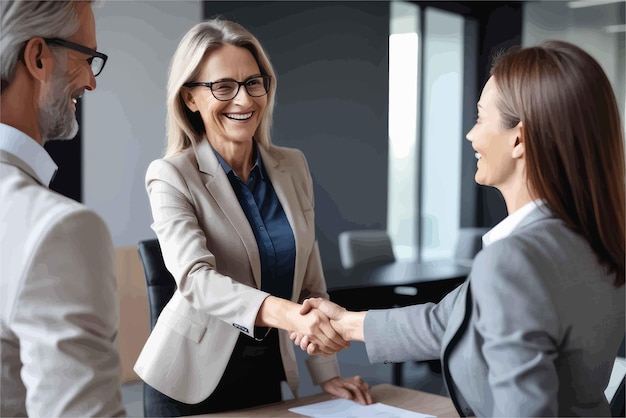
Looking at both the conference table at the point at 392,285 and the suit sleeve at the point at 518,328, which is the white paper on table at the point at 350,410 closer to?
the suit sleeve at the point at 518,328

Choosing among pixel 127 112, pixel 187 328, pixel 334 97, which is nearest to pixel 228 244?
pixel 187 328

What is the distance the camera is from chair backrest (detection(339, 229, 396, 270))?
5047 millimetres

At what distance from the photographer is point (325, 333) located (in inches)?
76.4

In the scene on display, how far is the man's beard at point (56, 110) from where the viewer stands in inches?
42.8

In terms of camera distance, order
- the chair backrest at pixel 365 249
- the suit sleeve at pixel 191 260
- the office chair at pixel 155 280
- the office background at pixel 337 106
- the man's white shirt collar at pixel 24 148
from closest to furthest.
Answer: the man's white shirt collar at pixel 24 148, the suit sleeve at pixel 191 260, the office chair at pixel 155 280, the chair backrest at pixel 365 249, the office background at pixel 337 106

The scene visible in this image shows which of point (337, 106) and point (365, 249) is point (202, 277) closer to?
point (365, 249)

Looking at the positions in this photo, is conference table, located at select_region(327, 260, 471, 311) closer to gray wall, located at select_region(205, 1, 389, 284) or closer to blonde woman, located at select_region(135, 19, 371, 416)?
blonde woman, located at select_region(135, 19, 371, 416)

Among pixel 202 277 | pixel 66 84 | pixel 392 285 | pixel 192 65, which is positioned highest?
pixel 192 65

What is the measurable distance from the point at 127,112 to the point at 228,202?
351 cm

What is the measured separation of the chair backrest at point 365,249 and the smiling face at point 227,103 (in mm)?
2919

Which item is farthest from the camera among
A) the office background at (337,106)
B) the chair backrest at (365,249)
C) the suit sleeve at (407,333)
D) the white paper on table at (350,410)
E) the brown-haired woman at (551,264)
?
the office background at (337,106)

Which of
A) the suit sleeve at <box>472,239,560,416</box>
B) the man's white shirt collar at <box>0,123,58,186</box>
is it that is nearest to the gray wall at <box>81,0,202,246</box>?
the man's white shirt collar at <box>0,123,58,186</box>

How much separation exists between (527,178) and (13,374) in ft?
→ 2.95

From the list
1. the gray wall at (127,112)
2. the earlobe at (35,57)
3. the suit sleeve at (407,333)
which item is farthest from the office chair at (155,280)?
the gray wall at (127,112)
